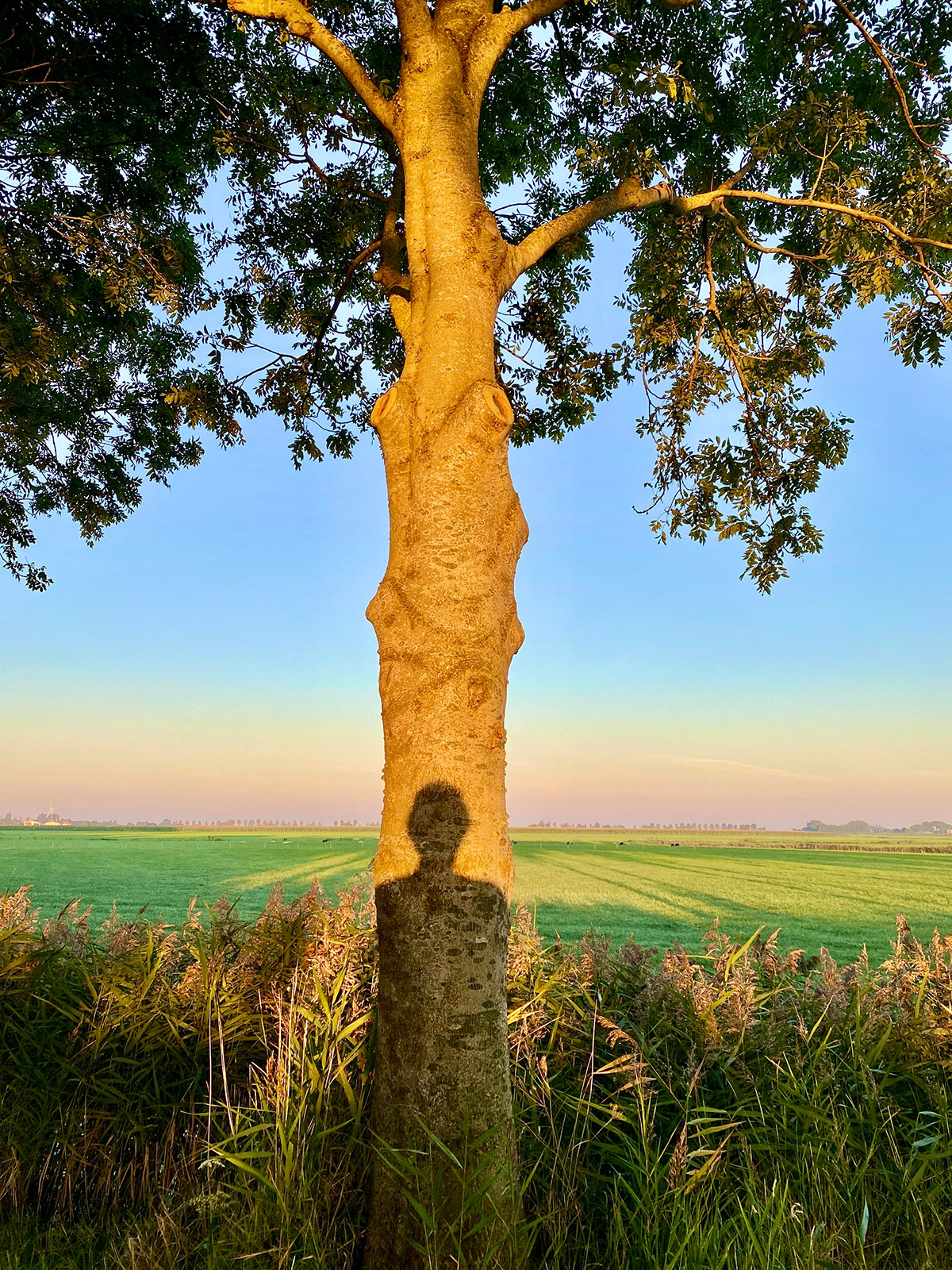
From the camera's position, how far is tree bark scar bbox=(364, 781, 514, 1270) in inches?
98.8

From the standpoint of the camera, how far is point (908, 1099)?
3732 mm

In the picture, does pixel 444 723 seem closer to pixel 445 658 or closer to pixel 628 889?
pixel 445 658

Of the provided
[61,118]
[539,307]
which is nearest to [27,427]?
[61,118]

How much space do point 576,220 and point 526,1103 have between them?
4831mm

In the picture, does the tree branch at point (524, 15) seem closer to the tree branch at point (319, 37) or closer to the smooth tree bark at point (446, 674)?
the smooth tree bark at point (446, 674)

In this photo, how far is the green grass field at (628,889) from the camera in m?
18.0

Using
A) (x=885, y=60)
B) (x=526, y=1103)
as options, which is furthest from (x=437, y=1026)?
(x=885, y=60)

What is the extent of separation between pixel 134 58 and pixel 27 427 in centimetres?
557

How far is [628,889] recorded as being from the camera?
2617 cm

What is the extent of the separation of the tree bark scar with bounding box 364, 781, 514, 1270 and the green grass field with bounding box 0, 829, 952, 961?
5.82 meters

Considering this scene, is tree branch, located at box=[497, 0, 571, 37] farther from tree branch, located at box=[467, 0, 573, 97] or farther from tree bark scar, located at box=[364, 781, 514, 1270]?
tree bark scar, located at box=[364, 781, 514, 1270]

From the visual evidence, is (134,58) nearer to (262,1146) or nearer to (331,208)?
(331,208)

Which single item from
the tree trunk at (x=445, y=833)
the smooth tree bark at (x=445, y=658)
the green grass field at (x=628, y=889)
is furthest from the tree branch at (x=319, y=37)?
the green grass field at (x=628, y=889)

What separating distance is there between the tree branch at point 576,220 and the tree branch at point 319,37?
96cm
